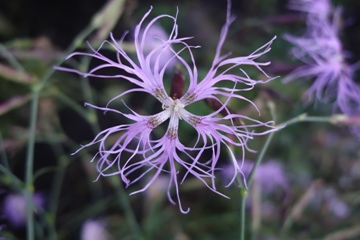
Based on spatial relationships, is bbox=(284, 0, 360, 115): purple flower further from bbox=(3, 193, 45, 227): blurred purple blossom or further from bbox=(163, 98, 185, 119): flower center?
bbox=(3, 193, 45, 227): blurred purple blossom

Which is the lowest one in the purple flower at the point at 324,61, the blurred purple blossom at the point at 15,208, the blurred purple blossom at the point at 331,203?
the blurred purple blossom at the point at 331,203

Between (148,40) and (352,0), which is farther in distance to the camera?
(352,0)

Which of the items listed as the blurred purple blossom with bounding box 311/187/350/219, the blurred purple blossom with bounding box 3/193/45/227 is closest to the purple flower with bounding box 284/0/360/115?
the blurred purple blossom with bounding box 311/187/350/219

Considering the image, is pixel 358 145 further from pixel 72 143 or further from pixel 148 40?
pixel 72 143

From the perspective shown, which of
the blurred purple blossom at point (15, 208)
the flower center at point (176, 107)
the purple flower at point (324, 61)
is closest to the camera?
the flower center at point (176, 107)

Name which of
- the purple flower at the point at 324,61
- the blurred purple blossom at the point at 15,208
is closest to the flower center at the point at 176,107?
the purple flower at the point at 324,61

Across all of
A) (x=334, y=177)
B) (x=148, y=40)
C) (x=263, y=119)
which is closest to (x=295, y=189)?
(x=334, y=177)

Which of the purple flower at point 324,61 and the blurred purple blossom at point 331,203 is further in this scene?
the blurred purple blossom at point 331,203

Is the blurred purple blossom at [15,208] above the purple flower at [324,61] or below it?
below

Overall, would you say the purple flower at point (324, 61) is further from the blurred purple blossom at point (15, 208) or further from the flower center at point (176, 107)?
the blurred purple blossom at point (15, 208)

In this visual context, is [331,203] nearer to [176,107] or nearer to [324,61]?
[324,61]

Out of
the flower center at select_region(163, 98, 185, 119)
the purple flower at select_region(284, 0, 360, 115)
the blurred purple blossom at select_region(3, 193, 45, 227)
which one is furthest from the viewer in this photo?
the blurred purple blossom at select_region(3, 193, 45, 227)
